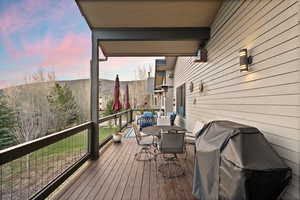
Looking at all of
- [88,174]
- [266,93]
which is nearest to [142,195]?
[88,174]

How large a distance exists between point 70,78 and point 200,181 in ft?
33.2

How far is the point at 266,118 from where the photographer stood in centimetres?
243

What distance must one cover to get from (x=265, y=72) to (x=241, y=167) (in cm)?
134

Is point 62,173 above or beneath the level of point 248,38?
beneath

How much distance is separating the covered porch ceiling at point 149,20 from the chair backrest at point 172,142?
2321 mm

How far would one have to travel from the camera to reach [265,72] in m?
2.46

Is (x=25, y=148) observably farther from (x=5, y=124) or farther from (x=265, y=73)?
(x=5, y=124)

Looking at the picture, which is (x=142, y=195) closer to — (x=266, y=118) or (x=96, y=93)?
(x=266, y=118)

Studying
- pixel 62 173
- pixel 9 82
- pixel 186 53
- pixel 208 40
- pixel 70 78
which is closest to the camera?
pixel 62 173

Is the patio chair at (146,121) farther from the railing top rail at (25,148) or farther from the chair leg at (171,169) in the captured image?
the railing top rail at (25,148)

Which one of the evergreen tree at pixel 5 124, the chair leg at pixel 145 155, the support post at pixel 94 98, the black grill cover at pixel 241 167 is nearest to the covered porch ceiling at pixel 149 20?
the support post at pixel 94 98

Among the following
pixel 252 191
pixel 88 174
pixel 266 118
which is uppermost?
pixel 266 118

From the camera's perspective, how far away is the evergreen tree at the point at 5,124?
200 inches

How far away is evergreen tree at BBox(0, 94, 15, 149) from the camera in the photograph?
200 inches
